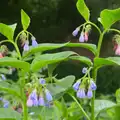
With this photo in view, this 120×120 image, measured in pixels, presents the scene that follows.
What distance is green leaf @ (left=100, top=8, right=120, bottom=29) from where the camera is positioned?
1135 mm

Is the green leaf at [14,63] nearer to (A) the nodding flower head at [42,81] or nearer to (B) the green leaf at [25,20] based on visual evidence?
(A) the nodding flower head at [42,81]

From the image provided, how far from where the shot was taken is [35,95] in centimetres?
116

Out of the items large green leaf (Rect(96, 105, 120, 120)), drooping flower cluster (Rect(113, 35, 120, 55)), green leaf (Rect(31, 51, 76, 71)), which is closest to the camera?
green leaf (Rect(31, 51, 76, 71))

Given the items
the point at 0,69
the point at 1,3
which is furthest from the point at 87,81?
the point at 1,3

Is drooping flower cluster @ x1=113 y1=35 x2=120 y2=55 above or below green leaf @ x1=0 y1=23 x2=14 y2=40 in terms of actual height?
below

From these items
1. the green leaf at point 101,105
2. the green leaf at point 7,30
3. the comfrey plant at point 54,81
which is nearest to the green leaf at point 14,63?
the comfrey plant at point 54,81

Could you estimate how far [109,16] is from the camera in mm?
1155

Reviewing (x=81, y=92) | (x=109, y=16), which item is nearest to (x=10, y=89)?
(x=81, y=92)

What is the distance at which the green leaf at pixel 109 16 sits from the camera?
3.72ft

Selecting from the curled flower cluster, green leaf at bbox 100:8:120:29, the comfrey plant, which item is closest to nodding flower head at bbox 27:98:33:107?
the comfrey plant

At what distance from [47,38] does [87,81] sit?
471cm

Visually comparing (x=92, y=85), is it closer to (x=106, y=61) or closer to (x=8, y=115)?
(x=106, y=61)

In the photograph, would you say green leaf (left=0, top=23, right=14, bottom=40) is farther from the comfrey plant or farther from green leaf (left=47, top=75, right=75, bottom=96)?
green leaf (left=47, top=75, right=75, bottom=96)

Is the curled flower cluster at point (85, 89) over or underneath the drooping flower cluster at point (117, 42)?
underneath
